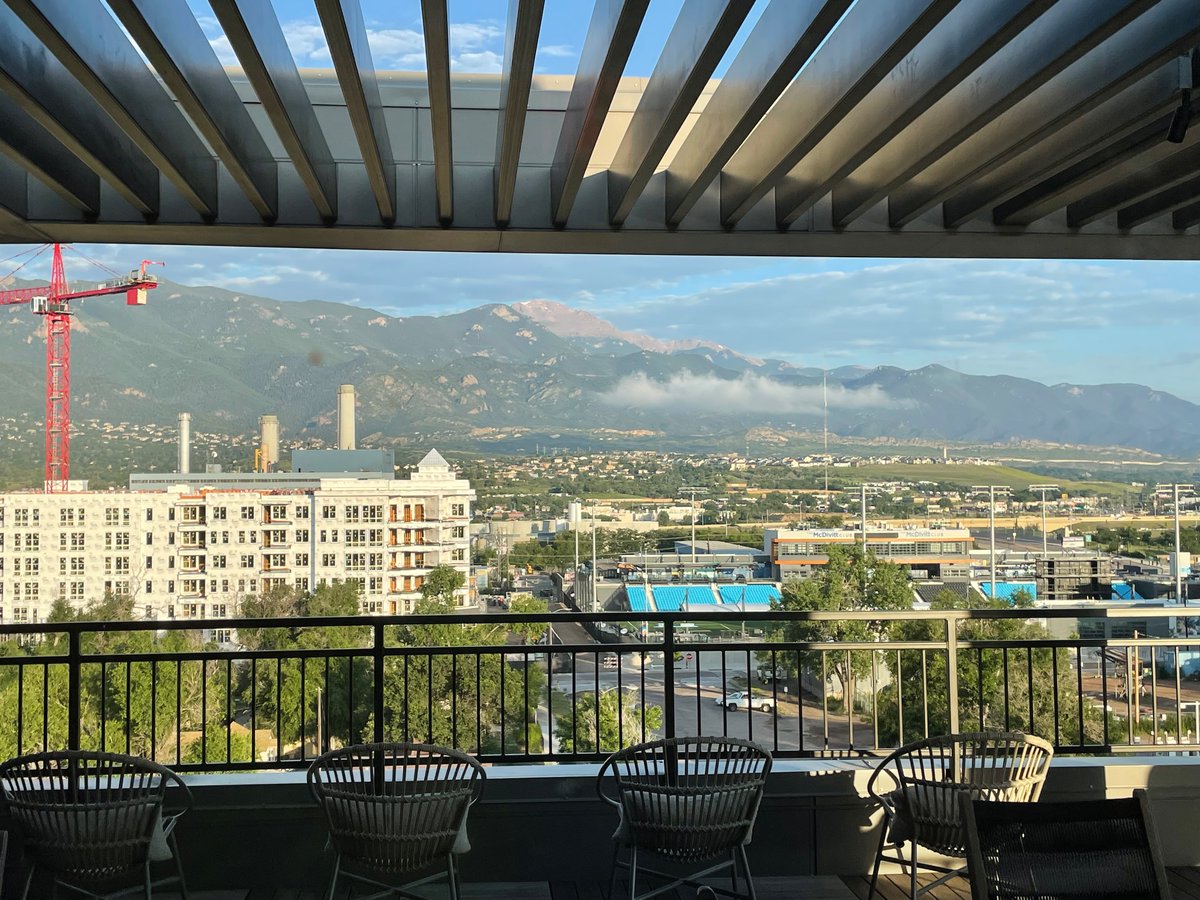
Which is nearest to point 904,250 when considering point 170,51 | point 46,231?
point 170,51

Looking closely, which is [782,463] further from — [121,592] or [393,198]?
[393,198]

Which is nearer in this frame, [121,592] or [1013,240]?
[1013,240]

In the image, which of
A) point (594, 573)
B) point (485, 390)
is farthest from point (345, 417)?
point (594, 573)

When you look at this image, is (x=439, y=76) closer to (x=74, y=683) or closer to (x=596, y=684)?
(x=596, y=684)

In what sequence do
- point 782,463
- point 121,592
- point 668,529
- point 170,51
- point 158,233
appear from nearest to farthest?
1. point 170,51
2. point 158,233
3. point 668,529
4. point 782,463
5. point 121,592

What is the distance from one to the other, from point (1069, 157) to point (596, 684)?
8.32ft

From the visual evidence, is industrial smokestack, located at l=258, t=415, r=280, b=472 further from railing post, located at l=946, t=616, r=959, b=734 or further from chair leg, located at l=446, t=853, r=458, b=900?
chair leg, located at l=446, t=853, r=458, b=900

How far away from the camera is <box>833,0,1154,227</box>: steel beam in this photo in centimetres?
233

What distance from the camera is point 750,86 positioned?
283 cm

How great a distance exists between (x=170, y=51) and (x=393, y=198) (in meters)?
1.39

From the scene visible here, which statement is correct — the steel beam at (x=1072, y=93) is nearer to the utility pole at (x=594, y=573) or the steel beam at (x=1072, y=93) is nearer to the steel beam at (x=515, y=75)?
the steel beam at (x=515, y=75)

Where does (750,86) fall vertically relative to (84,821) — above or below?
above

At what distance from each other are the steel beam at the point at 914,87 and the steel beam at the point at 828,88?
181 mm

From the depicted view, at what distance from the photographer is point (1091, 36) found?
2316mm
